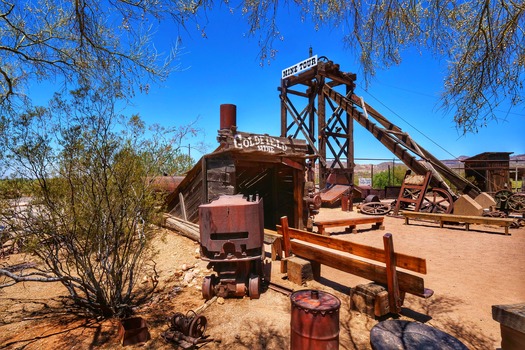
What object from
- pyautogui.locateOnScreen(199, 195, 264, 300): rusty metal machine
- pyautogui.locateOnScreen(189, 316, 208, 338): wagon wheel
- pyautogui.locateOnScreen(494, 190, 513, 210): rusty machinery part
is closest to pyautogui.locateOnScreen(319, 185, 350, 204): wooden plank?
pyautogui.locateOnScreen(494, 190, 513, 210): rusty machinery part

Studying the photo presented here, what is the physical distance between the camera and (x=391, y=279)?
158 inches

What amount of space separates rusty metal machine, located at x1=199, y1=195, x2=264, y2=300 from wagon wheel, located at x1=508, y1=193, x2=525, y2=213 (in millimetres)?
13058

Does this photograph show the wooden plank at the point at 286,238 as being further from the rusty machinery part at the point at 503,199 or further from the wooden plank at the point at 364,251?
the rusty machinery part at the point at 503,199

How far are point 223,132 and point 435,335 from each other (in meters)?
5.75

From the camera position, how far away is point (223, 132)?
713cm

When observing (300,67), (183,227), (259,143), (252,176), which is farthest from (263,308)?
(300,67)

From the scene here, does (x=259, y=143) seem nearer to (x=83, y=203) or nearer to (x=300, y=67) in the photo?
(x=83, y=203)

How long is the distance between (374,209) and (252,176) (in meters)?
6.84

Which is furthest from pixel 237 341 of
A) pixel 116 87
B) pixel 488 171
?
pixel 488 171

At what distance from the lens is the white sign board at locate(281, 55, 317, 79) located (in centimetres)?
1583

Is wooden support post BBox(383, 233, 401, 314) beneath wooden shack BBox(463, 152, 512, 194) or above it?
beneath

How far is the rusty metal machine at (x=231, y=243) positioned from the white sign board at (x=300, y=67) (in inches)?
518

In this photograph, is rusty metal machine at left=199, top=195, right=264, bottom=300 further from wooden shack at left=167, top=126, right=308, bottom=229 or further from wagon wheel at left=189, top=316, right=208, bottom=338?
wagon wheel at left=189, top=316, right=208, bottom=338

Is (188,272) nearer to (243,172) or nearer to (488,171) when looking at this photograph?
(243,172)
